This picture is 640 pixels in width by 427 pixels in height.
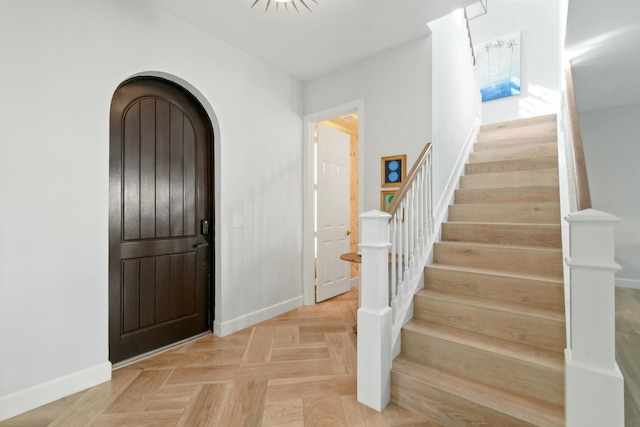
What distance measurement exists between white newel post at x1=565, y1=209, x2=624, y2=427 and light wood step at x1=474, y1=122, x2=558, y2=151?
8.92ft

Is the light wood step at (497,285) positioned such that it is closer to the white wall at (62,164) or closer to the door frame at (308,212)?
the door frame at (308,212)

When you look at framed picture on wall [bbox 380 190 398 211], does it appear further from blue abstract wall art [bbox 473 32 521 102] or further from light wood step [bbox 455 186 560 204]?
blue abstract wall art [bbox 473 32 521 102]

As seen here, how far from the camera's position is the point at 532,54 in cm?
493

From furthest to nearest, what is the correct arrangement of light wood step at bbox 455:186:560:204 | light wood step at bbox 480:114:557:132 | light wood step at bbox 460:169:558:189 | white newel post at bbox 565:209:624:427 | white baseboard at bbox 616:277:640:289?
white baseboard at bbox 616:277:640:289
light wood step at bbox 480:114:557:132
light wood step at bbox 460:169:558:189
light wood step at bbox 455:186:560:204
white newel post at bbox 565:209:624:427

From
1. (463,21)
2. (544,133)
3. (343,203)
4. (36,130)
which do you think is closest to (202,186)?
(36,130)

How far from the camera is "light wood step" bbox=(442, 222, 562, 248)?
2275mm

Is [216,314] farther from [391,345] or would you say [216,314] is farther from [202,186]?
[391,345]

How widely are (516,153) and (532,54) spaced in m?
2.90

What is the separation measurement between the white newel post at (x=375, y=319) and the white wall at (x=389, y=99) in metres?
1.33

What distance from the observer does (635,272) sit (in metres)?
3.98

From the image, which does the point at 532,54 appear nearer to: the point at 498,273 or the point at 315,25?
the point at 315,25

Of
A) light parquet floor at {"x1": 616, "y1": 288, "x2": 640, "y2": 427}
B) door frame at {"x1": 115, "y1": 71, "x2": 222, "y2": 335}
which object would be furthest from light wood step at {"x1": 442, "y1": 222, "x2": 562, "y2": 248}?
door frame at {"x1": 115, "y1": 71, "x2": 222, "y2": 335}

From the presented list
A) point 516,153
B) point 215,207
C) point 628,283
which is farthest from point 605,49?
point 215,207

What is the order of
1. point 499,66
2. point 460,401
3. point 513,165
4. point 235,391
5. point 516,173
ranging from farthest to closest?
point 499,66, point 513,165, point 516,173, point 235,391, point 460,401
